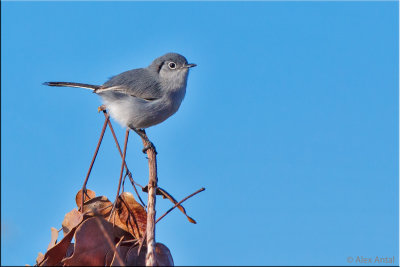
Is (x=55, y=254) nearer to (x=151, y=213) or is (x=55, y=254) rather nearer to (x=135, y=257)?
(x=135, y=257)

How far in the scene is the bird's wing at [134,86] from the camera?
4.12 meters

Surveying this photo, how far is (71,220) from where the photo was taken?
2.18 metres

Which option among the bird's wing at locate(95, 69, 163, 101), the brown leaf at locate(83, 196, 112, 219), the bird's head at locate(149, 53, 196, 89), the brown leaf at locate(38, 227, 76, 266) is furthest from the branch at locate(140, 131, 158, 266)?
the bird's head at locate(149, 53, 196, 89)

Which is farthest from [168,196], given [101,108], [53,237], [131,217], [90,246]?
[101,108]

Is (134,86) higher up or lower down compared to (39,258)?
higher up

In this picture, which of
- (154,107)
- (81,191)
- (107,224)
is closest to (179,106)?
(154,107)

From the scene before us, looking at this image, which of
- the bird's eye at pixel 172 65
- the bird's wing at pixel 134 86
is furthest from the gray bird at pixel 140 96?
the bird's eye at pixel 172 65

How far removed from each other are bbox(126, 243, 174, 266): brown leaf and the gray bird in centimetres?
222

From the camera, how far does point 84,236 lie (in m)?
1.96

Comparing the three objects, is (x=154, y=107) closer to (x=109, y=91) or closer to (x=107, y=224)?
(x=109, y=91)

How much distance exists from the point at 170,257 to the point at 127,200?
0.46 metres

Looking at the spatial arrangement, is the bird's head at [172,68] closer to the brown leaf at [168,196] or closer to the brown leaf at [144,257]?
the brown leaf at [168,196]

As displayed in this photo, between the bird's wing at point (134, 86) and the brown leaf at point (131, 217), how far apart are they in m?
2.01

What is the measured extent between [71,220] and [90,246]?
0.33 meters
